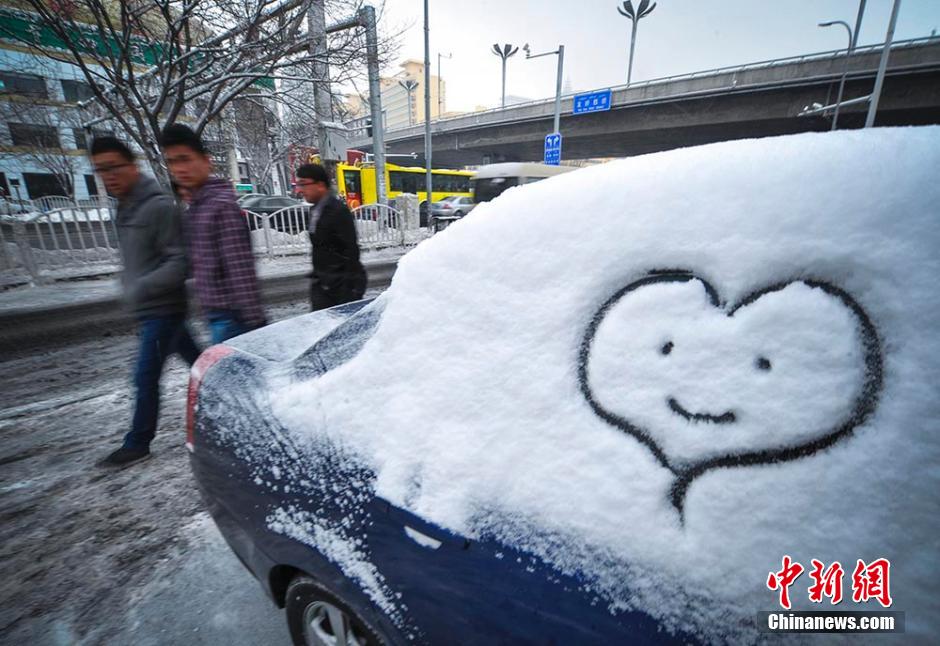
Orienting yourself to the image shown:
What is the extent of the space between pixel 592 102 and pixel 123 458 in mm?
21243

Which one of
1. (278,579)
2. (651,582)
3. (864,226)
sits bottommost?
(278,579)

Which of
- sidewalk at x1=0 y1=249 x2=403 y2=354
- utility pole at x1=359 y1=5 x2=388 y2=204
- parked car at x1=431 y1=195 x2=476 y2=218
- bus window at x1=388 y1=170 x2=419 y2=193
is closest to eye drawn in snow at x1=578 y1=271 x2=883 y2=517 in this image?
sidewalk at x1=0 y1=249 x2=403 y2=354

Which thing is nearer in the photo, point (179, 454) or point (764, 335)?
point (764, 335)

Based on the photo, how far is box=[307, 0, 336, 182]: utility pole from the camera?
29.9 ft

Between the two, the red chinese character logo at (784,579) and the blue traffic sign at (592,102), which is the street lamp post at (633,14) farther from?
the red chinese character logo at (784,579)

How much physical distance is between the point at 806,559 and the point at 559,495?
1.37ft

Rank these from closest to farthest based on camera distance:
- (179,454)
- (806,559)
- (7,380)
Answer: (806,559)
(179,454)
(7,380)

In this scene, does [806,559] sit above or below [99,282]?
above

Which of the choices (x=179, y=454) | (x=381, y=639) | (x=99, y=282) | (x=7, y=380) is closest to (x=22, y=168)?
(x=99, y=282)

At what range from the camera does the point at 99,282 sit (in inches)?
320

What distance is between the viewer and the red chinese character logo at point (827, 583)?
27.1 inches

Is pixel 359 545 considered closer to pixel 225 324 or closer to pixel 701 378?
pixel 701 378

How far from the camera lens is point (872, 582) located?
26.5 inches

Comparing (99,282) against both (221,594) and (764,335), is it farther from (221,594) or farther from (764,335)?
(764,335)
